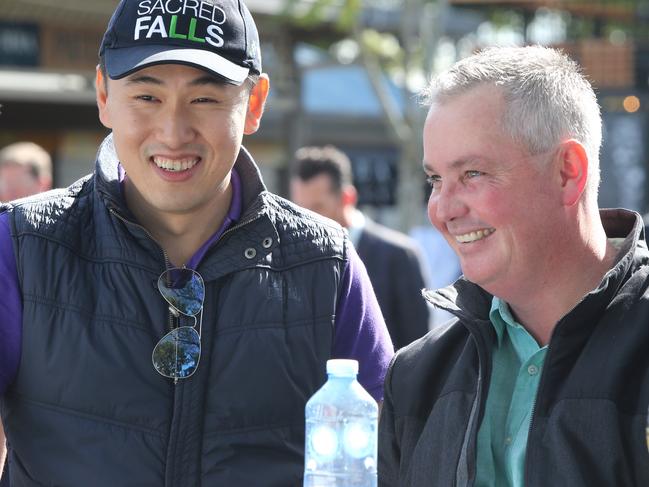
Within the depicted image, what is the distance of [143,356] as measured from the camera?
3105mm

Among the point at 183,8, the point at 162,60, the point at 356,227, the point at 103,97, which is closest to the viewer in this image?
the point at 162,60

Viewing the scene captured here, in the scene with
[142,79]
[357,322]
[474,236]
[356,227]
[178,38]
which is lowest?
[357,322]

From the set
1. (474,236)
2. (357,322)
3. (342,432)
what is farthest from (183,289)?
(474,236)

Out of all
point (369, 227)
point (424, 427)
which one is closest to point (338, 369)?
point (424, 427)

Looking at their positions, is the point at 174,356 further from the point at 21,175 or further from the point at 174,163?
the point at 21,175

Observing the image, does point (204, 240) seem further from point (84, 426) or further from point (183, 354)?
point (84, 426)

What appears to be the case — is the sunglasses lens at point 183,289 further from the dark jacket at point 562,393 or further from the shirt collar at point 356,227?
the shirt collar at point 356,227

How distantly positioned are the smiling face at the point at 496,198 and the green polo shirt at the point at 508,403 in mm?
166

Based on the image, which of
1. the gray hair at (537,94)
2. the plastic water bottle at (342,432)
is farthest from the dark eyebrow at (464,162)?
the plastic water bottle at (342,432)

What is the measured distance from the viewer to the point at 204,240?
11.0ft

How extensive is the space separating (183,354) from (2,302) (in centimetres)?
49

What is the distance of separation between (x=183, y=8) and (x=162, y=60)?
197mm

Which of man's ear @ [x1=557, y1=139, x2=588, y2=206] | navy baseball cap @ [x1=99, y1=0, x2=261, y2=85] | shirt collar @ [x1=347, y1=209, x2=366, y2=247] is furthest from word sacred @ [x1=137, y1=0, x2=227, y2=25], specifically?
shirt collar @ [x1=347, y1=209, x2=366, y2=247]

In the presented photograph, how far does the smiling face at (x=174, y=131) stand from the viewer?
3143mm
